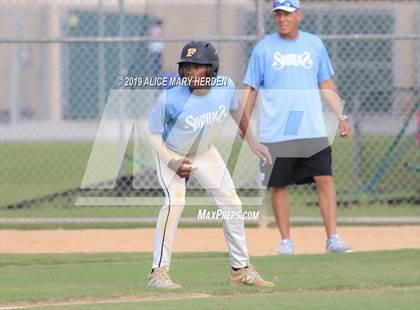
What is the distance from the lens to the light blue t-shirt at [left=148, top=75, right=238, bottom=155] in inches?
325

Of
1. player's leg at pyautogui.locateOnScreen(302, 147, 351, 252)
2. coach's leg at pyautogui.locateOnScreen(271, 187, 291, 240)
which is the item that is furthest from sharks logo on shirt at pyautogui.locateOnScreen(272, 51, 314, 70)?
coach's leg at pyautogui.locateOnScreen(271, 187, 291, 240)

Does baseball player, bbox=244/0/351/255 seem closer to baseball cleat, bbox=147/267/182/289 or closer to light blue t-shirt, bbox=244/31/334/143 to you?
light blue t-shirt, bbox=244/31/334/143

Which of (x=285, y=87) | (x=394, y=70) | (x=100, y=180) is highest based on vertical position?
(x=285, y=87)

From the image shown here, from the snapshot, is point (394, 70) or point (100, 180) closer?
point (100, 180)

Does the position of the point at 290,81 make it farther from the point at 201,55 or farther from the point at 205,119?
the point at 201,55

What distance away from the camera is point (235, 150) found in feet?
49.8

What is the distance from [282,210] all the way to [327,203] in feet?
1.44

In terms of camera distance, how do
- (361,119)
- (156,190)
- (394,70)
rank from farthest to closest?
(394,70), (361,119), (156,190)

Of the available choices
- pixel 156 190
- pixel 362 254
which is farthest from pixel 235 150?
pixel 362 254

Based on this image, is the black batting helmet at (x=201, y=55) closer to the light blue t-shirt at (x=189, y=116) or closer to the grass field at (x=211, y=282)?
the light blue t-shirt at (x=189, y=116)

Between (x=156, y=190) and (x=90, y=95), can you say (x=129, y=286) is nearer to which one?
(x=156, y=190)

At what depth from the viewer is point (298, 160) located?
10.8 meters

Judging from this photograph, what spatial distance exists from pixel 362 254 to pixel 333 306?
281 centimetres

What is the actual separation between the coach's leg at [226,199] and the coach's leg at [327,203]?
2432mm
